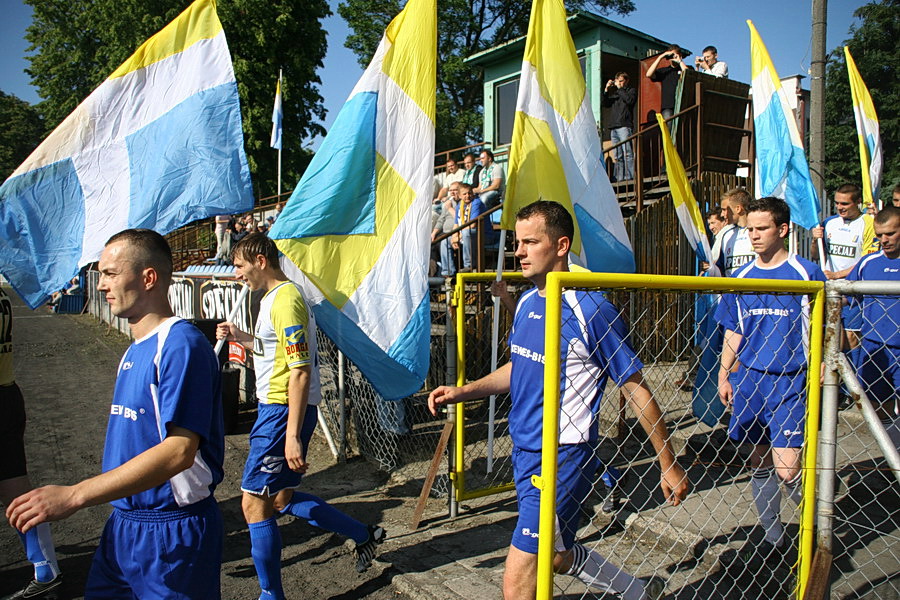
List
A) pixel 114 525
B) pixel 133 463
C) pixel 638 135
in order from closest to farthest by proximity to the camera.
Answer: pixel 133 463 < pixel 114 525 < pixel 638 135

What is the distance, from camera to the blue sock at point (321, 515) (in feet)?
11.9

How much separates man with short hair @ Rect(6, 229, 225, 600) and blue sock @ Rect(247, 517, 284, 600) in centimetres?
98

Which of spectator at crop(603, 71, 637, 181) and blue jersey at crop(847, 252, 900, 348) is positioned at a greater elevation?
spectator at crop(603, 71, 637, 181)

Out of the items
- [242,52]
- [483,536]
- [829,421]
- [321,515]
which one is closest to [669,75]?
[483,536]

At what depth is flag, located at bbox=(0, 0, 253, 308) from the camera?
352cm

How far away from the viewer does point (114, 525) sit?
2.22 m

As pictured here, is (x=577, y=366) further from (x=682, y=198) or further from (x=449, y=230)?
(x=449, y=230)

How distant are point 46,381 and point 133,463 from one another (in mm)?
9852

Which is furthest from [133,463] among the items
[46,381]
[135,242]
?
[46,381]

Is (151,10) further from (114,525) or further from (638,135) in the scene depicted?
(114,525)

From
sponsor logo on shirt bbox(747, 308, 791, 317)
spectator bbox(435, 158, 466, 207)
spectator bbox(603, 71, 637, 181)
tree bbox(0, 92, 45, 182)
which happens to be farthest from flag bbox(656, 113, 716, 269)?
tree bbox(0, 92, 45, 182)

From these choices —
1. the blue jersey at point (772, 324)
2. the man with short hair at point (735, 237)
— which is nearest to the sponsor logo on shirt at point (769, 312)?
the blue jersey at point (772, 324)

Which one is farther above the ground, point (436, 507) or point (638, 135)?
point (638, 135)

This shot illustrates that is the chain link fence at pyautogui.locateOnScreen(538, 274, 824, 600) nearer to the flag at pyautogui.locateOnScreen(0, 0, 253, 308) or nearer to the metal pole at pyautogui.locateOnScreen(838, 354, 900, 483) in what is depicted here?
the metal pole at pyautogui.locateOnScreen(838, 354, 900, 483)
